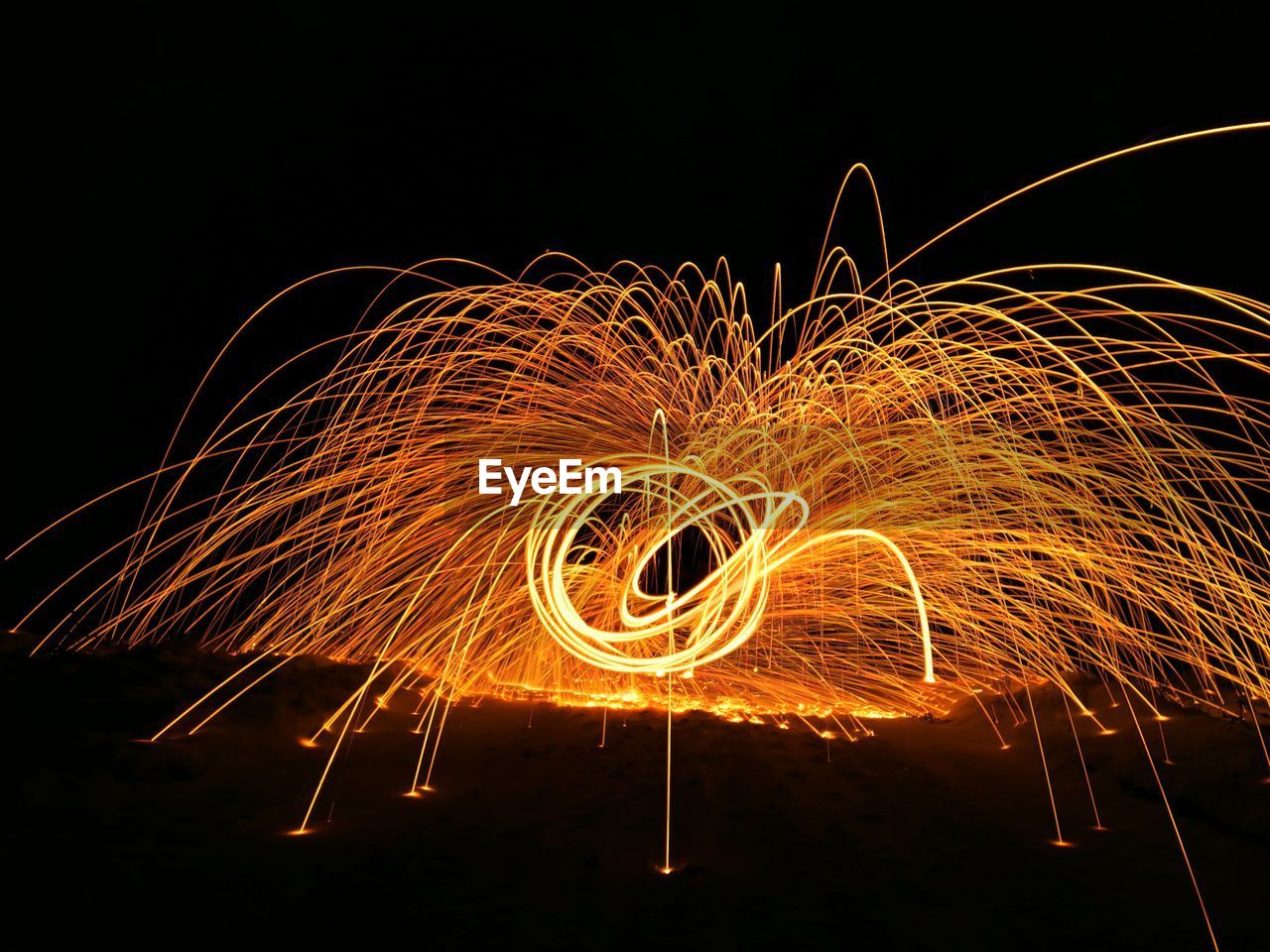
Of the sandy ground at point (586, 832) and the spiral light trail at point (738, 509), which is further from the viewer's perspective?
the spiral light trail at point (738, 509)

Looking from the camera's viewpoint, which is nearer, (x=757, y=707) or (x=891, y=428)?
(x=757, y=707)

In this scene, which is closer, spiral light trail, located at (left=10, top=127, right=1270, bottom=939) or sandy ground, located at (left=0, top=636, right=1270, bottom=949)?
sandy ground, located at (left=0, top=636, right=1270, bottom=949)

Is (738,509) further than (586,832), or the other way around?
(738,509)

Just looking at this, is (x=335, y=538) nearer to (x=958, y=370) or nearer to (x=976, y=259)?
(x=958, y=370)

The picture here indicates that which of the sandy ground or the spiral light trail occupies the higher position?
the spiral light trail

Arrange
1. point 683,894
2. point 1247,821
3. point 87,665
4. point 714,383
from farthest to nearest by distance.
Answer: point 714,383 < point 87,665 < point 1247,821 < point 683,894

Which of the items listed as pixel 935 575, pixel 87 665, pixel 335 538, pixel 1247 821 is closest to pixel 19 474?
pixel 335 538

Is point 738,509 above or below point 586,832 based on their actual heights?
above

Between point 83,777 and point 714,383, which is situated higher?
point 714,383
